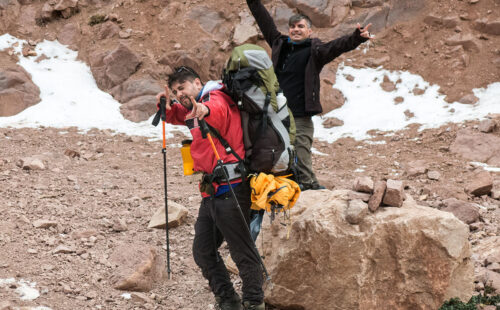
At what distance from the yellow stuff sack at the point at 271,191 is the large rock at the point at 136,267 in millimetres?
1905

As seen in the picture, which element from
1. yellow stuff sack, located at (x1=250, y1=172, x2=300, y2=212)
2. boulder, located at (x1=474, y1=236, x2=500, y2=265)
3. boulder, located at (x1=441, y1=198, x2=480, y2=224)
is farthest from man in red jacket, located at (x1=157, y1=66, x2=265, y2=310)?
boulder, located at (x1=441, y1=198, x2=480, y2=224)

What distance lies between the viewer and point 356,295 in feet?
16.5

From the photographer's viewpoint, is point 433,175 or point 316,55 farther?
point 433,175

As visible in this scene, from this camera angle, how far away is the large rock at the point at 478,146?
34.5 feet

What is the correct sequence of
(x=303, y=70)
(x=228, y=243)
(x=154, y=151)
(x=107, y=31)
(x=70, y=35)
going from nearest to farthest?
(x=228, y=243)
(x=303, y=70)
(x=154, y=151)
(x=107, y=31)
(x=70, y=35)

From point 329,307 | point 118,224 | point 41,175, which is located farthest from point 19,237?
point 329,307

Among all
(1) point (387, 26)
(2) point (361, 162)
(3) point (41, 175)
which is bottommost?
(2) point (361, 162)

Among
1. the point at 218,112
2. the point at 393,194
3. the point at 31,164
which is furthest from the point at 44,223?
the point at 393,194

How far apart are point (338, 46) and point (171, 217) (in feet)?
11.5

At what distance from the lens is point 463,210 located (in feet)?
25.0

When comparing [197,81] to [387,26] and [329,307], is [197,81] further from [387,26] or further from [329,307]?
[387,26]

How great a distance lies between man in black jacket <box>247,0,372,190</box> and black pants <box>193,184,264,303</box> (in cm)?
202

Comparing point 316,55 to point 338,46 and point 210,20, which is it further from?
point 210,20

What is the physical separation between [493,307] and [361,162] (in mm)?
6653
